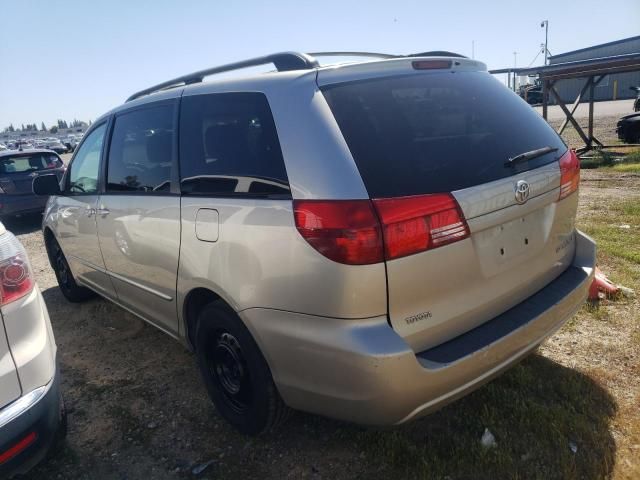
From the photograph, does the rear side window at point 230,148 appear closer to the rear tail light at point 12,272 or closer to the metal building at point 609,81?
the rear tail light at point 12,272

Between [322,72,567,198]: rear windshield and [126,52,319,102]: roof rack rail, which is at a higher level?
[126,52,319,102]: roof rack rail

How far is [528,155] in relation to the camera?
2400 millimetres

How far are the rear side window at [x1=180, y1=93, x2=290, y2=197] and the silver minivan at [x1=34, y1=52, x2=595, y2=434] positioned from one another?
10 millimetres

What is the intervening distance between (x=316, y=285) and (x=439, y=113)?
1016mm

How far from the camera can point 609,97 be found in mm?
43812

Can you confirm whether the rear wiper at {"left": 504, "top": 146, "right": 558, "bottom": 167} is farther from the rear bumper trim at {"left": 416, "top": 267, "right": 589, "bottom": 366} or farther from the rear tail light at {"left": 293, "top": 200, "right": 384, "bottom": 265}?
the rear tail light at {"left": 293, "top": 200, "right": 384, "bottom": 265}

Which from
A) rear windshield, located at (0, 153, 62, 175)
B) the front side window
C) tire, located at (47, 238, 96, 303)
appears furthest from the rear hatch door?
rear windshield, located at (0, 153, 62, 175)

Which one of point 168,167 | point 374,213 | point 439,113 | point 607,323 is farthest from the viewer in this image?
point 607,323

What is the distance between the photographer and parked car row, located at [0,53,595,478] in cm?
194

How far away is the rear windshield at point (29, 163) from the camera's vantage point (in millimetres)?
9568

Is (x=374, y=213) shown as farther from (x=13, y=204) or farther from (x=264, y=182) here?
(x=13, y=204)

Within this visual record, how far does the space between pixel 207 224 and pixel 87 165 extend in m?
2.15

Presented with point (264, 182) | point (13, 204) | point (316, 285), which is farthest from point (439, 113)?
point (13, 204)

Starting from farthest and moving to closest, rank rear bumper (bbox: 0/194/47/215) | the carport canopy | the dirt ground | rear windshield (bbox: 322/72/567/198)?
the carport canopy → rear bumper (bbox: 0/194/47/215) → the dirt ground → rear windshield (bbox: 322/72/567/198)
